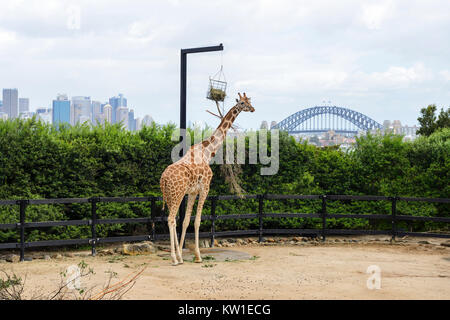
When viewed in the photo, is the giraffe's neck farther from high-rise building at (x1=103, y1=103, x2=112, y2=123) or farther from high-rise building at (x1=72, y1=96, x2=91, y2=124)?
high-rise building at (x1=72, y1=96, x2=91, y2=124)

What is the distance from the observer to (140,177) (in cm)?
1230

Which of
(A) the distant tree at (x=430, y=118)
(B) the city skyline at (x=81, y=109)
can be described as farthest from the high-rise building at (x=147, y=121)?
(A) the distant tree at (x=430, y=118)

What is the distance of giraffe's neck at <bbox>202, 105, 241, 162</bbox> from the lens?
1044 centimetres

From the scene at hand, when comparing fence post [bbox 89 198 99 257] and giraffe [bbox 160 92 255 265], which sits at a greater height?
giraffe [bbox 160 92 255 265]

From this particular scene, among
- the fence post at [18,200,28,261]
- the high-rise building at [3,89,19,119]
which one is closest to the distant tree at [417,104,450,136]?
the fence post at [18,200,28,261]

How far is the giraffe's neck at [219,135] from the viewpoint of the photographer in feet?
34.2

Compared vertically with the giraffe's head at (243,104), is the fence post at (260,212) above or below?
below

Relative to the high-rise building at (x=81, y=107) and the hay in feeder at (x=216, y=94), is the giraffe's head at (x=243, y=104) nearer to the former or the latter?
the hay in feeder at (x=216, y=94)

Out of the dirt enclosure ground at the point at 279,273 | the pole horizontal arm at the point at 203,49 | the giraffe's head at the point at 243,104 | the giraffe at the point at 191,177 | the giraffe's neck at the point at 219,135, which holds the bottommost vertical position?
the dirt enclosure ground at the point at 279,273

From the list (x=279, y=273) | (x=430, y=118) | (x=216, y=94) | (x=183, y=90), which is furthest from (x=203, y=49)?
(x=430, y=118)

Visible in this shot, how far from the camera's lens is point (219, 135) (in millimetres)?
10602

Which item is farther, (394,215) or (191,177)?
(394,215)

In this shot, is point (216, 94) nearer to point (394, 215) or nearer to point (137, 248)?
A: point (137, 248)

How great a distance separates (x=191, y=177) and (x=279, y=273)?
2474 mm
